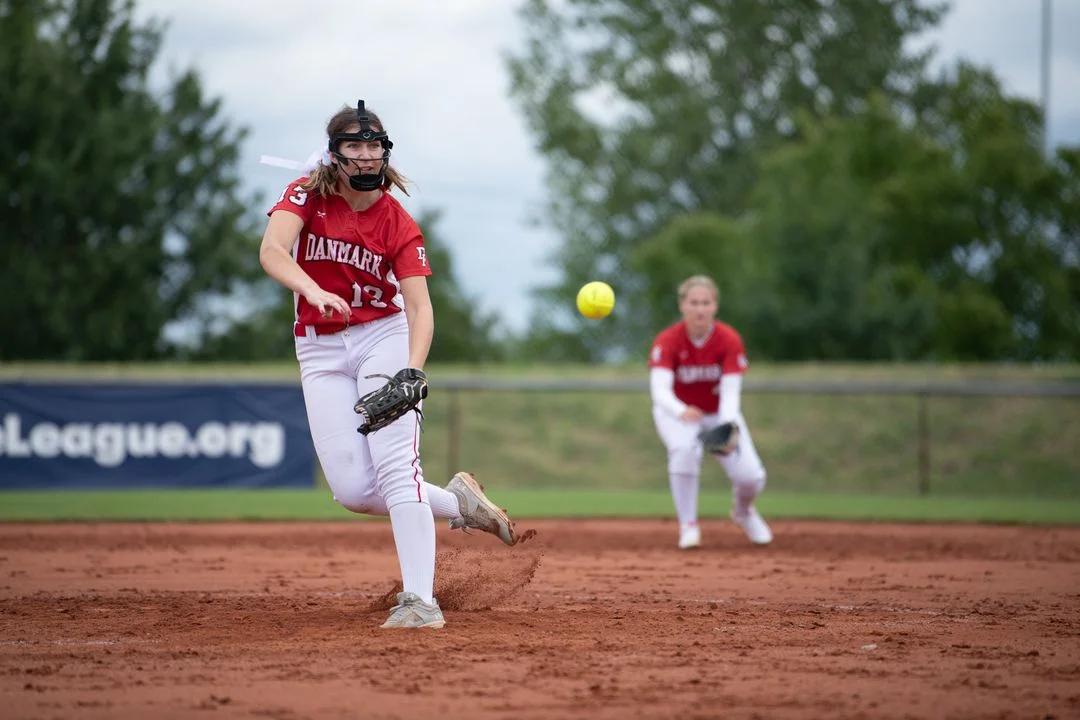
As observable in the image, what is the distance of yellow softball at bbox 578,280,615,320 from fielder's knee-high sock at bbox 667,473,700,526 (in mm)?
1827

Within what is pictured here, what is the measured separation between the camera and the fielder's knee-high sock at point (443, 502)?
21.0ft

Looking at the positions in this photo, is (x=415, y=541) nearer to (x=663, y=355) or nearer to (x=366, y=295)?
(x=366, y=295)

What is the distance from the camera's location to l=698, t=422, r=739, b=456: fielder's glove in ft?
33.3

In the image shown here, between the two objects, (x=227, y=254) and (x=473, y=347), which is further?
(x=473, y=347)

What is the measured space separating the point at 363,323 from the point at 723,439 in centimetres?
476

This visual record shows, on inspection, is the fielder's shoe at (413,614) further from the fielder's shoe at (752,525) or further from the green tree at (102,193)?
the green tree at (102,193)

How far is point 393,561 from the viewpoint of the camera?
382 inches

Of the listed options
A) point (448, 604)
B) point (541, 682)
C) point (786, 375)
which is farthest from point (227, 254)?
point (541, 682)

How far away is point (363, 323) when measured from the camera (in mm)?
6059

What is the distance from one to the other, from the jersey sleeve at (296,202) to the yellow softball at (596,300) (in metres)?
3.57

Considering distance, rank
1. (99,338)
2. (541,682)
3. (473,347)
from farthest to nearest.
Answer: (473,347) → (99,338) → (541,682)

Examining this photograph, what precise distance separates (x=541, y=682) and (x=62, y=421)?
41.7ft

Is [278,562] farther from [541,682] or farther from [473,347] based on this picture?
[473,347]

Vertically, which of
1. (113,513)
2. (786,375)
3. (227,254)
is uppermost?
(227,254)
